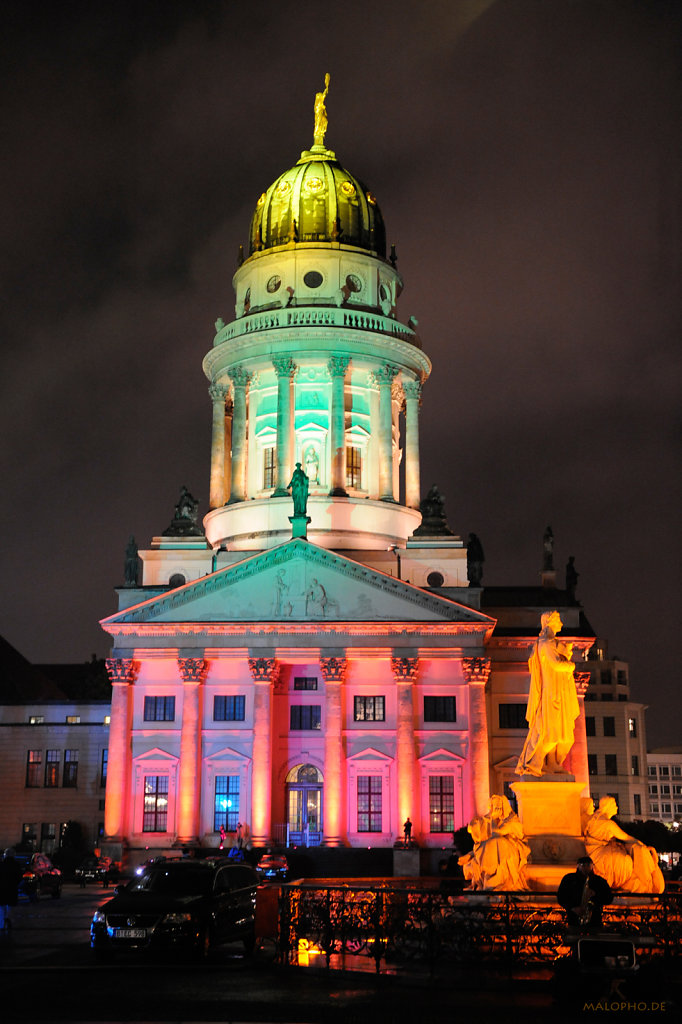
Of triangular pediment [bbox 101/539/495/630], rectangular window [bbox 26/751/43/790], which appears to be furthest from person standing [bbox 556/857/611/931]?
rectangular window [bbox 26/751/43/790]

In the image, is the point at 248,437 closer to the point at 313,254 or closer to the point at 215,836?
the point at 313,254

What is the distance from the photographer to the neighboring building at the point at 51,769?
229 ft

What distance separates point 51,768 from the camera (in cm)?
7081

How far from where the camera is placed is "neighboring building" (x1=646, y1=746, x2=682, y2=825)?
166 metres

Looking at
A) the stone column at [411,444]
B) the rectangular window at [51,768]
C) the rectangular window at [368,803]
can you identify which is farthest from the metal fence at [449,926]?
the stone column at [411,444]

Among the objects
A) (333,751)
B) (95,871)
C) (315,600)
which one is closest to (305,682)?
(333,751)

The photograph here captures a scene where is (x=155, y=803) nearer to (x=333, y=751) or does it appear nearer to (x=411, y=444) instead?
(x=333, y=751)

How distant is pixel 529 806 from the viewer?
23.5 metres

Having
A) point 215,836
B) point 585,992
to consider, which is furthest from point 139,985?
point 215,836

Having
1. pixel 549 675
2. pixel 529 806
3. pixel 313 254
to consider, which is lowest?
pixel 529 806

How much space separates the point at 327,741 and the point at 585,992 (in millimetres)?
44598

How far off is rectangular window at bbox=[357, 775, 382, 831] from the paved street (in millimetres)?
38562

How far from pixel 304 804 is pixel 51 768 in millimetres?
16954

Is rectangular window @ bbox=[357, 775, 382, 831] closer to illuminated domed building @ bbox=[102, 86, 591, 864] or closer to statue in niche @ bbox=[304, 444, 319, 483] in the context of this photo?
illuminated domed building @ bbox=[102, 86, 591, 864]
